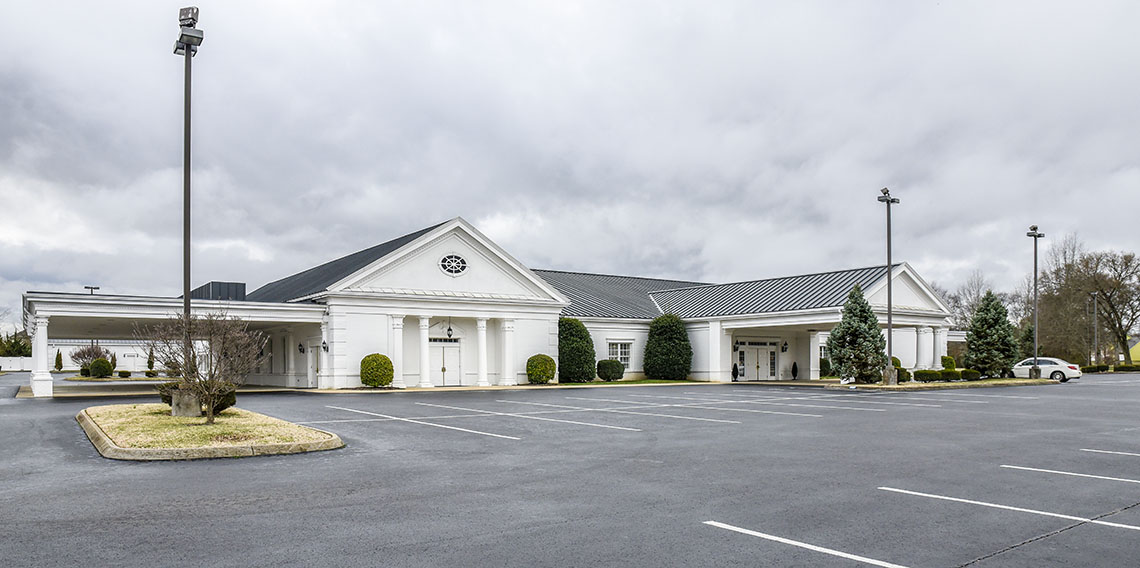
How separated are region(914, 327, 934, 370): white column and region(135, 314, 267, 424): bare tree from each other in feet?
109

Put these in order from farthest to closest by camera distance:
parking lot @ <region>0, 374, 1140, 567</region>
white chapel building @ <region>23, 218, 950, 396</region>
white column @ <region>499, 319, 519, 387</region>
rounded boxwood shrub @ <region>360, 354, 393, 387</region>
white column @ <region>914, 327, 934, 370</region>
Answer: white column @ <region>914, 327, 934, 370</region> → white column @ <region>499, 319, 519, 387</region> → white chapel building @ <region>23, 218, 950, 396</region> → rounded boxwood shrub @ <region>360, 354, 393, 387</region> → parking lot @ <region>0, 374, 1140, 567</region>

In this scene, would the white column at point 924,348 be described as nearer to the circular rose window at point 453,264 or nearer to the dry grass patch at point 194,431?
the circular rose window at point 453,264

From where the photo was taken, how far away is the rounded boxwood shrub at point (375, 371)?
3028 cm

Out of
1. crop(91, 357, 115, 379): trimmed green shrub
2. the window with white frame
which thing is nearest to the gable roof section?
the window with white frame

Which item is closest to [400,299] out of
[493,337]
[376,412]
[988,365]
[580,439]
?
[493,337]

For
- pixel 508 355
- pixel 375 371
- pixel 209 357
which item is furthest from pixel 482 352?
pixel 209 357

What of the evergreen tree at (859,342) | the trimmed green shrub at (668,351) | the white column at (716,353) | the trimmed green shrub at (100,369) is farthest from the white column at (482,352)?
the trimmed green shrub at (100,369)

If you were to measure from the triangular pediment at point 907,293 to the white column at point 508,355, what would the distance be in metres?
16.5

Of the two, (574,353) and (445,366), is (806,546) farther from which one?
(574,353)

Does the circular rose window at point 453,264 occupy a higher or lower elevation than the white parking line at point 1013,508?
higher

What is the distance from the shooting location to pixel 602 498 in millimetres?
8328

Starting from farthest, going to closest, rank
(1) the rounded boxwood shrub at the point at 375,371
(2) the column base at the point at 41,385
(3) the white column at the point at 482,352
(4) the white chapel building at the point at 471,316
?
(3) the white column at the point at 482,352
(4) the white chapel building at the point at 471,316
(1) the rounded boxwood shrub at the point at 375,371
(2) the column base at the point at 41,385

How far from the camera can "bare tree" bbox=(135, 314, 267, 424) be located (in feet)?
49.3

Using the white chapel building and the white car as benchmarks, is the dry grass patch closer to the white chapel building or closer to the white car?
the white chapel building
